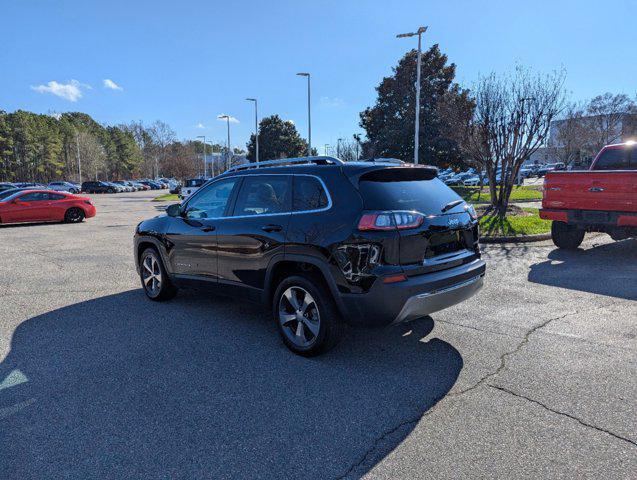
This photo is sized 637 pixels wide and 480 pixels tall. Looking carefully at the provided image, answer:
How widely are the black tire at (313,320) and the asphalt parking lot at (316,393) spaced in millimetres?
146

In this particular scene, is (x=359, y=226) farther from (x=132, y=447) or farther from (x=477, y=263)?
(x=132, y=447)

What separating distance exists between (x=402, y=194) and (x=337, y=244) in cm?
74

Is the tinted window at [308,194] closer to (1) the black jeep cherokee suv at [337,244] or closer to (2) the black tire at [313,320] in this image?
(1) the black jeep cherokee suv at [337,244]

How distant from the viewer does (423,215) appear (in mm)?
3701

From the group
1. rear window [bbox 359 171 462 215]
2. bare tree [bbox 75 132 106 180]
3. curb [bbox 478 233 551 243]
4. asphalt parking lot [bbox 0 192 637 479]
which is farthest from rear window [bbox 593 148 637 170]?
bare tree [bbox 75 132 106 180]

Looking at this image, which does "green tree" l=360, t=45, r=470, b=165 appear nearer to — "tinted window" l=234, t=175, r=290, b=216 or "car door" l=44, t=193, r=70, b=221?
"car door" l=44, t=193, r=70, b=221

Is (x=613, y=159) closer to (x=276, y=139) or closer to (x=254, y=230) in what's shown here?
(x=254, y=230)

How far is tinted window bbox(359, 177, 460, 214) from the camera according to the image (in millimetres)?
3619

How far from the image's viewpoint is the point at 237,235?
4.48 m

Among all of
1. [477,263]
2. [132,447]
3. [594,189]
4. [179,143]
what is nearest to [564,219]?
[594,189]

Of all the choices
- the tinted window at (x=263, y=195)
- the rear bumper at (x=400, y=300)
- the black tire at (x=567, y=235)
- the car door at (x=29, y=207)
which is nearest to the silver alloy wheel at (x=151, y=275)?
the tinted window at (x=263, y=195)

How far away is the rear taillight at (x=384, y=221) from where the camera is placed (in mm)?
3477

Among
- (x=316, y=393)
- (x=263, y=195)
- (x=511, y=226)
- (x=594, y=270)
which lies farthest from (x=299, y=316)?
(x=511, y=226)

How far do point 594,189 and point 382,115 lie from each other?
32.2 metres
